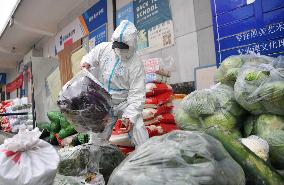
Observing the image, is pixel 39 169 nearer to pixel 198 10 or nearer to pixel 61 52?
pixel 198 10

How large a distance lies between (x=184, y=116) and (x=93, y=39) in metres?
3.83

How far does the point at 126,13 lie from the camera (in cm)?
468

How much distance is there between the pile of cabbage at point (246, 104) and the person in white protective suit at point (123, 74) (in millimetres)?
481

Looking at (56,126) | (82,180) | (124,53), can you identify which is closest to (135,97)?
(124,53)

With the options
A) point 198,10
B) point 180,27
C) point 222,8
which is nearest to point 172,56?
point 180,27

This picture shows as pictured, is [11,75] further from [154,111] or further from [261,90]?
[261,90]

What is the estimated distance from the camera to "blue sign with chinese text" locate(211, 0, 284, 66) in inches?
101

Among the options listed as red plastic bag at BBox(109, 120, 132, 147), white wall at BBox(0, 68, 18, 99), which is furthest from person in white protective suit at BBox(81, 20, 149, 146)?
white wall at BBox(0, 68, 18, 99)

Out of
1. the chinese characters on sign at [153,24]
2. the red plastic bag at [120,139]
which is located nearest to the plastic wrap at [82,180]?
the red plastic bag at [120,139]

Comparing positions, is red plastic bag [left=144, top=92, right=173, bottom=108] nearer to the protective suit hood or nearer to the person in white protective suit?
the person in white protective suit

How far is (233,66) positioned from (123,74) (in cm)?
92

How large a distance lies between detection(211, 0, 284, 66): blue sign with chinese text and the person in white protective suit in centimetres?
87

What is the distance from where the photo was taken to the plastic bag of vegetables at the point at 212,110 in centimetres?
196

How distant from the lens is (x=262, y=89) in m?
1.81
